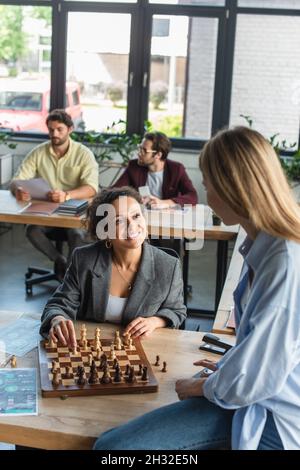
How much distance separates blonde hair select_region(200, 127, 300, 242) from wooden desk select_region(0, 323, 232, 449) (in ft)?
1.98

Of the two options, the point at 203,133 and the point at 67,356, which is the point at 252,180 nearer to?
the point at 67,356

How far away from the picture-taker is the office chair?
5.27 m

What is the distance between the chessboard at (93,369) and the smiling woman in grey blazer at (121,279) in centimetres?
24

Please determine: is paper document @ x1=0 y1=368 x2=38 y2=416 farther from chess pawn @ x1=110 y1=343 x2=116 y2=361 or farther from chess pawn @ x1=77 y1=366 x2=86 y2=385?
chess pawn @ x1=110 y1=343 x2=116 y2=361

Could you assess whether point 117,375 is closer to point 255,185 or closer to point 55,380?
point 55,380

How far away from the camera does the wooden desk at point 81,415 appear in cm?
173

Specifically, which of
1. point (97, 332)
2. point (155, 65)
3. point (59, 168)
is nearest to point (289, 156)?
point (155, 65)

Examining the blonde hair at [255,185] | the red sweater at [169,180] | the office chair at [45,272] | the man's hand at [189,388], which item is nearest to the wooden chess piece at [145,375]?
the man's hand at [189,388]

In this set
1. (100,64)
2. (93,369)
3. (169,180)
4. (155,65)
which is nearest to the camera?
(93,369)

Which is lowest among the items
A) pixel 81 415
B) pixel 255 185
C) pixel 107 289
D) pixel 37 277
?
pixel 37 277

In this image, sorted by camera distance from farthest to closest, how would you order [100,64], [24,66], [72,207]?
[24,66]
[100,64]
[72,207]

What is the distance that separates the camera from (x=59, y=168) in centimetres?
540

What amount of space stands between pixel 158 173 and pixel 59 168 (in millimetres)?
795

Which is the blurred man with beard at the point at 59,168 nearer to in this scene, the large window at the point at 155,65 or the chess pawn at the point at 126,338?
the large window at the point at 155,65
